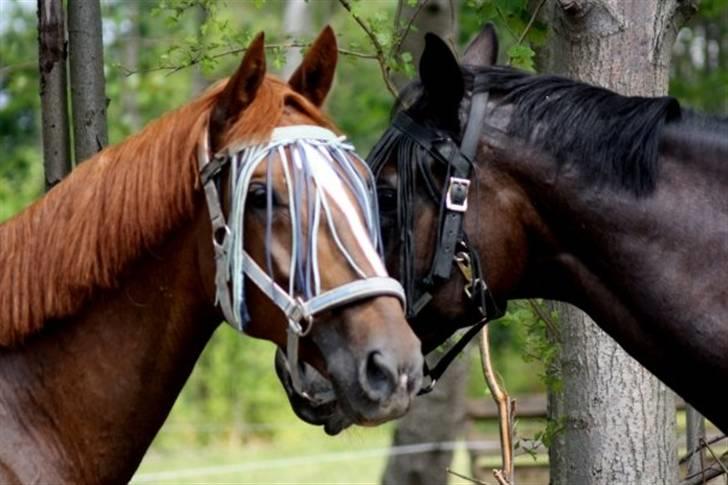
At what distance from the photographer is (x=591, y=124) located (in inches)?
162

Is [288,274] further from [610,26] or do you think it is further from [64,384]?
[610,26]

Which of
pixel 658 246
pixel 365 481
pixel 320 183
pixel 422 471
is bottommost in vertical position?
pixel 365 481

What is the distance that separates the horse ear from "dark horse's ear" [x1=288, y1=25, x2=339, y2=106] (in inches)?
39.1

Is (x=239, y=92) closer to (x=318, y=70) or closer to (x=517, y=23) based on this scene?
(x=318, y=70)

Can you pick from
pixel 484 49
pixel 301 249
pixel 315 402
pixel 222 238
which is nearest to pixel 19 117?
pixel 484 49

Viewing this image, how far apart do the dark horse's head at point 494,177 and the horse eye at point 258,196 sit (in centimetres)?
78

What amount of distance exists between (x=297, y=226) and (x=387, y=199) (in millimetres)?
834

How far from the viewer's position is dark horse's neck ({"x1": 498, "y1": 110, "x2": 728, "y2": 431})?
407cm

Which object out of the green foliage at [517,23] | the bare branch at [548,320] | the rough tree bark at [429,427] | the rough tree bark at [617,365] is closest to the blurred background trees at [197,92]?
the rough tree bark at [429,427]

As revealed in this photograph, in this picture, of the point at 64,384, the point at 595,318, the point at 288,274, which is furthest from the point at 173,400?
the point at 595,318

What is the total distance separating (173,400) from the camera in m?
3.66

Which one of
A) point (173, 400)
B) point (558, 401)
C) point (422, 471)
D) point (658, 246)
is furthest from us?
point (422, 471)

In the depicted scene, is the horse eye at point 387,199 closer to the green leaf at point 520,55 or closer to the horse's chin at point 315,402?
the horse's chin at point 315,402

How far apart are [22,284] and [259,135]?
2.26 ft
